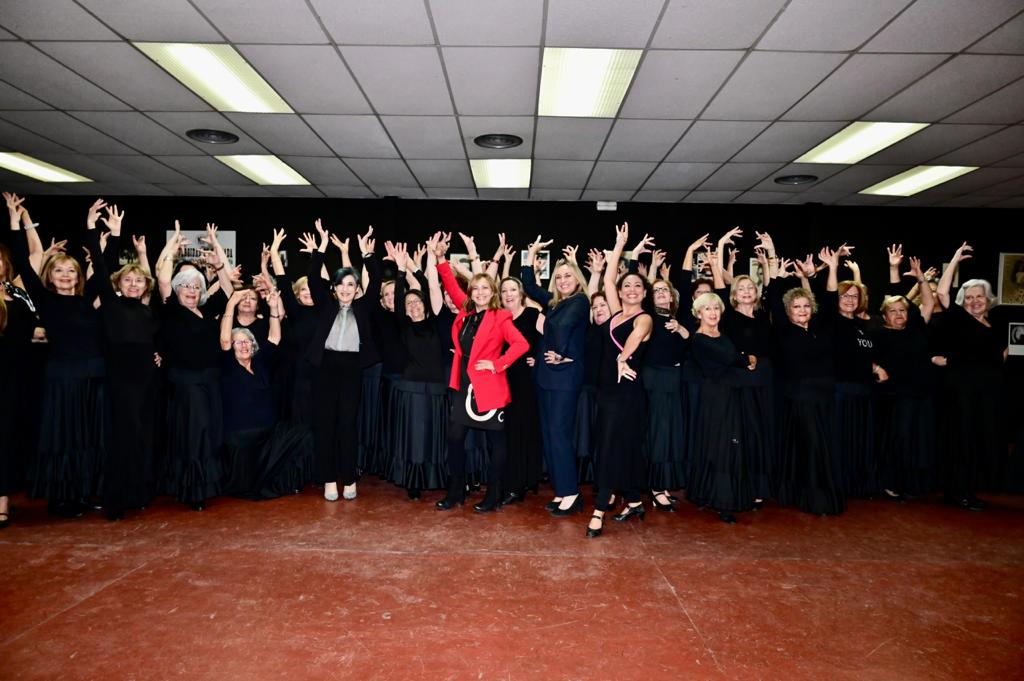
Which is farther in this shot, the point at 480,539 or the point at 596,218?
the point at 596,218

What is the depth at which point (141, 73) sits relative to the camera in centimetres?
423

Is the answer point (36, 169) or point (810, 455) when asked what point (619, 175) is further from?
point (36, 169)

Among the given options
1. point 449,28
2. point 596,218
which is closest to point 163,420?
point 449,28

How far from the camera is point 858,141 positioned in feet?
18.0

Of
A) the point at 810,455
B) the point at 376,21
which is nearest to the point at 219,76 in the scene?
the point at 376,21

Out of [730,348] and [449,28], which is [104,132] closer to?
[449,28]

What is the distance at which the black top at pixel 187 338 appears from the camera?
147 inches

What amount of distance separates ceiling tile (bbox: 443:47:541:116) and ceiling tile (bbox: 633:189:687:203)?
3155 mm

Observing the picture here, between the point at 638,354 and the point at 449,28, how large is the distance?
239cm

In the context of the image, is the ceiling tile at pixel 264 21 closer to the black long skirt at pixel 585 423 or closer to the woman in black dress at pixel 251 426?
the woman in black dress at pixel 251 426

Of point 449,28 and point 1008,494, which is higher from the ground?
point 449,28

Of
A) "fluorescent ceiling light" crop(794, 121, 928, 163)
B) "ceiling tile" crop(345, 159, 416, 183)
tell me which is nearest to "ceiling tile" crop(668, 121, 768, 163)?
"fluorescent ceiling light" crop(794, 121, 928, 163)

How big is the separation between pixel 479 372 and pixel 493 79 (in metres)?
2.30

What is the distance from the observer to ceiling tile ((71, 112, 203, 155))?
16.9ft
